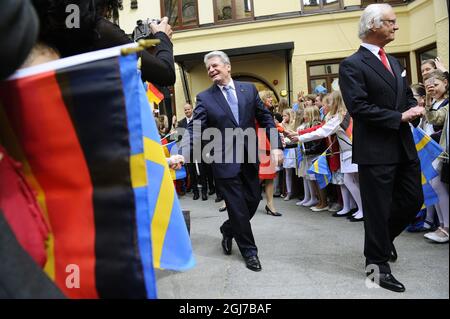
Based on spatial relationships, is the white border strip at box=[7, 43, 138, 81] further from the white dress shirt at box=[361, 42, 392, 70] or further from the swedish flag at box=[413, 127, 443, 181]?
the swedish flag at box=[413, 127, 443, 181]

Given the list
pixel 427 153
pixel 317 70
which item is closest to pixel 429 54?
pixel 317 70

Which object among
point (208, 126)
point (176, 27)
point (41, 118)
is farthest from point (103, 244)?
point (176, 27)

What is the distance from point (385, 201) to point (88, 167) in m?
2.32

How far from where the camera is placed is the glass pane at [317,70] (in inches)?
498

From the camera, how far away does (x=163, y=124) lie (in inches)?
360

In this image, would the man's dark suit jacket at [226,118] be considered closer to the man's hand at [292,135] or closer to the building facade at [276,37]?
the man's hand at [292,135]

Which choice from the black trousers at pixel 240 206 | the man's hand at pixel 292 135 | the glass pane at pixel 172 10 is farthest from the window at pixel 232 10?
the black trousers at pixel 240 206

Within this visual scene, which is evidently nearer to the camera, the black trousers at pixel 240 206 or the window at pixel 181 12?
the black trousers at pixel 240 206

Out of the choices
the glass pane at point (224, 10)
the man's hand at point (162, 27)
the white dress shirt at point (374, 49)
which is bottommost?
the white dress shirt at point (374, 49)

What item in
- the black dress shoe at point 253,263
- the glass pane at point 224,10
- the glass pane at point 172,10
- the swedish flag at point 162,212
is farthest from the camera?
the glass pane at point 172,10

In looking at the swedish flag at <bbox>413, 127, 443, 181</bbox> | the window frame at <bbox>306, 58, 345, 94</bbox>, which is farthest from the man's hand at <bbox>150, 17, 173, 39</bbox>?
the window frame at <bbox>306, 58, 345, 94</bbox>

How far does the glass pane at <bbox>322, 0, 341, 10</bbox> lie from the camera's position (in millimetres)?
12390

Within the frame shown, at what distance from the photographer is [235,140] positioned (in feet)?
12.5

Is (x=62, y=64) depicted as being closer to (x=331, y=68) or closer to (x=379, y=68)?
(x=379, y=68)
